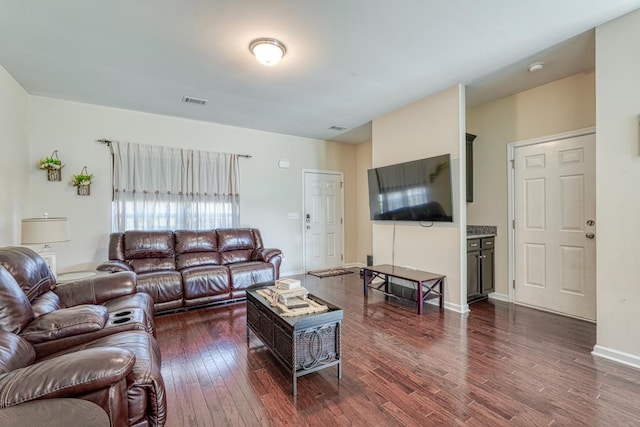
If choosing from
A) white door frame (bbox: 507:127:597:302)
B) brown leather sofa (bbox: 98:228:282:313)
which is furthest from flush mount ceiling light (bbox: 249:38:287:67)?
white door frame (bbox: 507:127:597:302)

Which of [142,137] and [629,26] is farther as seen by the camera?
[142,137]

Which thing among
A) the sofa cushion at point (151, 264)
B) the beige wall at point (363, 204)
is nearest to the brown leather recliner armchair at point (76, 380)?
the sofa cushion at point (151, 264)

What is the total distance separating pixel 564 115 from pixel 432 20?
2191 mm

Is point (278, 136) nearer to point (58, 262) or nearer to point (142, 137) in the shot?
point (142, 137)

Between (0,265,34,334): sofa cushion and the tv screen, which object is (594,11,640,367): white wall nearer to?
the tv screen

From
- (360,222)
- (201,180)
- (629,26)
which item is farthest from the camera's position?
(360,222)

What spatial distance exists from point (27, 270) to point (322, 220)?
179 inches

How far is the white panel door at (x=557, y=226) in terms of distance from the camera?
10.2 feet

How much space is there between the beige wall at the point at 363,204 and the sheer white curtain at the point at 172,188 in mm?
2693

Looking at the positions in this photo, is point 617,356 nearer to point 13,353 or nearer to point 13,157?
point 13,353

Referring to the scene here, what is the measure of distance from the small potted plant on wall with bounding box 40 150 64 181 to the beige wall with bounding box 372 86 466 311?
4.28 meters

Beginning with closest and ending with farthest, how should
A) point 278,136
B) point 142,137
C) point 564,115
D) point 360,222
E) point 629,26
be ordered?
point 629,26 → point 564,115 → point 142,137 → point 278,136 → point 360,222

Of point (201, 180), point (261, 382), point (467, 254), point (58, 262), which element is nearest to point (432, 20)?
point (467, 254)

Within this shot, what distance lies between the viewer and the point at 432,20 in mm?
2242
